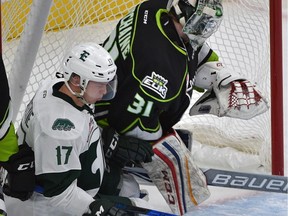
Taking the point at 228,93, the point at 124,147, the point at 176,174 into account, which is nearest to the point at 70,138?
the point at 124,147

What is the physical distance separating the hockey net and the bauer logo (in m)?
0.86

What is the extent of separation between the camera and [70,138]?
2387 millimetres

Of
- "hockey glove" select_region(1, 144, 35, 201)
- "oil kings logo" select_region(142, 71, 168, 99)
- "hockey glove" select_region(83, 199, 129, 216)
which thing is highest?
"oil kings logo" select_region(142, 71, 168, 99)

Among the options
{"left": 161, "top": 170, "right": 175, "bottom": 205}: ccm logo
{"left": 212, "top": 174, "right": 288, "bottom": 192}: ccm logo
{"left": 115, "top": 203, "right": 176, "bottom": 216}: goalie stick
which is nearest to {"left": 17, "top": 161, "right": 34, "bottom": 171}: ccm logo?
{"left": 115, "top": 203, "right": 176, "bottom": 216}: goalie stick

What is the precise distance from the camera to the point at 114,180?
9.00ft

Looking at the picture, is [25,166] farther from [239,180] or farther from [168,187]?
[239,180]

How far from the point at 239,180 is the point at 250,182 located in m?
0.04

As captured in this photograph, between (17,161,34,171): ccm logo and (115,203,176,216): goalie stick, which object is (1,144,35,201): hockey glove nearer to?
(17,161,34,171): ccm logo

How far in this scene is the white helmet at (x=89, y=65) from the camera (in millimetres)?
2426

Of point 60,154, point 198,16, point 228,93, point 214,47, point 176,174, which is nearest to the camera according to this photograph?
point 60,154

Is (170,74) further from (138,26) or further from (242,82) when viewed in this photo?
(242,82)

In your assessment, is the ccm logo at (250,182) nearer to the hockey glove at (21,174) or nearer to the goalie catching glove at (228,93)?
the goalie catching glove at (228,93)

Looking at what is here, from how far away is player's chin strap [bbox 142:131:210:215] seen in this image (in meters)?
2.78

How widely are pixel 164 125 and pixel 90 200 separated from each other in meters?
0.44
